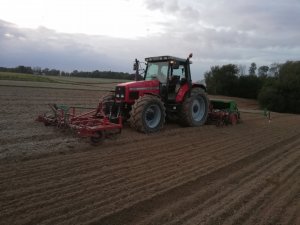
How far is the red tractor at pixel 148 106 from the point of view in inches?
385

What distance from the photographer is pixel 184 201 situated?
554cm

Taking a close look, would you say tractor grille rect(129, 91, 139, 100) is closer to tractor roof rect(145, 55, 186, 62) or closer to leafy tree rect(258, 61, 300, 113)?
tractor roof rect(145, 55, 186, 62)

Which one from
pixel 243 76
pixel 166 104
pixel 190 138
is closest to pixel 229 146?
pixel 190 138

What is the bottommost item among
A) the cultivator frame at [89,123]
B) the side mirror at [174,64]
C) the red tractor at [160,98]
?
the cultivator frame at [89,123]

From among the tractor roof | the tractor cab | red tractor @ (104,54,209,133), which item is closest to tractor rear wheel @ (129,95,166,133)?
red tractor @ (104,54,209,133)

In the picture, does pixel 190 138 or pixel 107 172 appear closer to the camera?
pixel 107 172

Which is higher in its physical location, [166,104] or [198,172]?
[166,104]

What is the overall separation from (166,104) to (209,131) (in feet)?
5.26

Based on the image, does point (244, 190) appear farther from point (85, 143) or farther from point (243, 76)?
point (243, 76)

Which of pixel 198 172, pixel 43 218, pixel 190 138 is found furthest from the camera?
pixel 190 138

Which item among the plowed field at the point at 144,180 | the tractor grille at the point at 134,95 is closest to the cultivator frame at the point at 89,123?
the plowed field at the point at 144,180

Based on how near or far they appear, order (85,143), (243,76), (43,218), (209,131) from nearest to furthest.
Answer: (43,218)
(85,143)
(209,131)
(243,76)

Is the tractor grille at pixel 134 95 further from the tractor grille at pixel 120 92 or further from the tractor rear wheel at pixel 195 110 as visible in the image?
the tractor rear wheel at pixel 195 110

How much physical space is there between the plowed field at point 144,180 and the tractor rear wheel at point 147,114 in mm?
325
